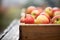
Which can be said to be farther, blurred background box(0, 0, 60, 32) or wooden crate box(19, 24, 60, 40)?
blurred background box(0, 0, 60, 32)

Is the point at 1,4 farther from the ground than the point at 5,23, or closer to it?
farther from the ground

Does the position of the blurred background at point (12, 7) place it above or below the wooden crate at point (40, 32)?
above

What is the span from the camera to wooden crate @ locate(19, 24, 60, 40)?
973mm

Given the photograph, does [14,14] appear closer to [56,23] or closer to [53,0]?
[53,0]

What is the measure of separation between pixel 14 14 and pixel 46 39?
2.08m

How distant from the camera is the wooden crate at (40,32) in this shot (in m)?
0.97

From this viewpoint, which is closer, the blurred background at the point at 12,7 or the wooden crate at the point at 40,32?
the wooden crate at the point at 40,32

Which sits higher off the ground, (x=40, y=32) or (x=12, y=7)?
(x=12, y=7)

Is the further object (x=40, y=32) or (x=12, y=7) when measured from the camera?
(x=12, y=7)

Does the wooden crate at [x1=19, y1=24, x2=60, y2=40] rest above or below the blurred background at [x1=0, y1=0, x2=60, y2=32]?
below

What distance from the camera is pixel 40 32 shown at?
0.97 meters

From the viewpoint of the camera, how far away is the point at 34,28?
3.21 ft

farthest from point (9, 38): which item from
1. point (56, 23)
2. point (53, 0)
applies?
point (53, 0)

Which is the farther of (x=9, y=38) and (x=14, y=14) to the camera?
(x=14, y=14)
